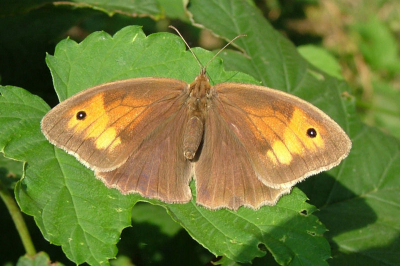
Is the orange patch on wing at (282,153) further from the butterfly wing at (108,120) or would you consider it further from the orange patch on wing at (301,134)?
the butterfly wing at (108,120)

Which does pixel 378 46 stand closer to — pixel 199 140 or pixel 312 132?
pixel 312 132

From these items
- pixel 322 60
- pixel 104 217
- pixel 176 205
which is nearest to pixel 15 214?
pixel 104 217

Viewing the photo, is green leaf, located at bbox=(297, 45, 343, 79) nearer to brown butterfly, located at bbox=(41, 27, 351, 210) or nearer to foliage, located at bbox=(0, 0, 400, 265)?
foliage, located at bbox=(0, 0, 400, 265)

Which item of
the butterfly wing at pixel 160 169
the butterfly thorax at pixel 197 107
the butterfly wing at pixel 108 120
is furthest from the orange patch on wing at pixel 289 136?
the butterfly wing at pixel 108 120

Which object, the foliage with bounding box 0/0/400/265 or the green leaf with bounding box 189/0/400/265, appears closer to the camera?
the foliage with bounding box 0/0/400/265

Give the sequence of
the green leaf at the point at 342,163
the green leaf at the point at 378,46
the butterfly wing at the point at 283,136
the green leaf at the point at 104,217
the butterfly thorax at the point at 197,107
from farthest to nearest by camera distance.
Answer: the green leaf at the point at 378,46, the green leaf at the point at 342,163, the butterfly thorax at the point at 197,107, the butterfly wing at the point at 283,136, the green leaf at the point at 104,217

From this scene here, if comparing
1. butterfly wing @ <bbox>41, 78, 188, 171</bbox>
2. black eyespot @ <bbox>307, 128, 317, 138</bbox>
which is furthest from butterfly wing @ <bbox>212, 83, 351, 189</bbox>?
butterfly wing @ <bbox>41, 78, 188, 171</bbox>

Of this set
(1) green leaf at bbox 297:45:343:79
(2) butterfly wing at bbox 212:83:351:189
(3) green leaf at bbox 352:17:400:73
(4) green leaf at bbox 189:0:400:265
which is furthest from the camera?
(3) green leaf at bbox 352:17:400:73
